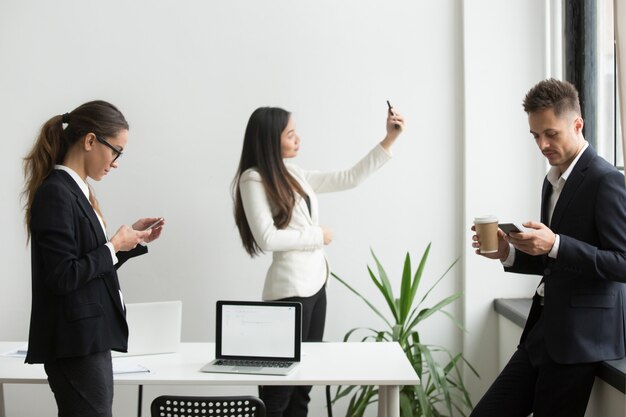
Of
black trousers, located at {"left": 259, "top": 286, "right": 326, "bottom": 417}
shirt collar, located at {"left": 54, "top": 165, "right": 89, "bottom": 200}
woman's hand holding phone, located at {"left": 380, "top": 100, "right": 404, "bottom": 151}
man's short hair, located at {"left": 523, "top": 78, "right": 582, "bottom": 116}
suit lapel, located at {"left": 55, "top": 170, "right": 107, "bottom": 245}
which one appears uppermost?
woman's hand holding phone, located at {"left": 380, "top": 100, "right": 404, "bottom": 151}

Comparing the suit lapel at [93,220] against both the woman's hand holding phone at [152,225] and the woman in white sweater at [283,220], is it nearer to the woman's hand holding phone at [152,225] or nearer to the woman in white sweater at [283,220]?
the woman's hand holding phone at [152,225]

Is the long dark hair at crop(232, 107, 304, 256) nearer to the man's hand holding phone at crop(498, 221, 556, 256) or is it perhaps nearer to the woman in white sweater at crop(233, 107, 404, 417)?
the woman in white sweater at crop(233, 107, 404, 417)

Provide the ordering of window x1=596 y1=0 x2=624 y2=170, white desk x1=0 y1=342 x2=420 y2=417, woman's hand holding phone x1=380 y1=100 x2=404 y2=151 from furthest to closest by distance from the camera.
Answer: woman's hand holding phone x1=380 y1=100 x2=404 y2=151 → window x1=596 y1=0 x2=624 y2=170 → white desk x1=0 y1=342 x2=420 y2=417

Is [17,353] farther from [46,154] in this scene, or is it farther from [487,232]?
[487,232]

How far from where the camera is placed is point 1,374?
8.90ft

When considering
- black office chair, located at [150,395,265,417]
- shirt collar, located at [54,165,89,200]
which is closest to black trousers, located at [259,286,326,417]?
black office chair, located at [150,395,265,417]

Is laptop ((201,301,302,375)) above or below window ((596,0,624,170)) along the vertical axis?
below

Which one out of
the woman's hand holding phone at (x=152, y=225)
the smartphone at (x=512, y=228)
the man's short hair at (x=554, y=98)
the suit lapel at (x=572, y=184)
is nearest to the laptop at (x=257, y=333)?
the woman's hand holding phone at (x=152, y=225)

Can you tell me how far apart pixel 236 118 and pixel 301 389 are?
5.09ft

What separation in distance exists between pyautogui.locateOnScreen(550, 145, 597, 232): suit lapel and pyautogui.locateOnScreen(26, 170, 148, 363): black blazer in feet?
4.81

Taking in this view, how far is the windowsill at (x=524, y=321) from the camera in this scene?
7.64ft

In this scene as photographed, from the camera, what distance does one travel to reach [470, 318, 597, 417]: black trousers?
240 centimetres

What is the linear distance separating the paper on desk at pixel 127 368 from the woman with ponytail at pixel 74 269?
35 cm

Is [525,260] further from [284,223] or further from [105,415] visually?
[105,415]
